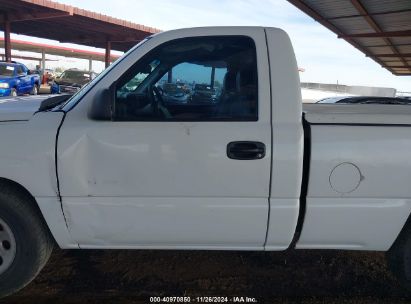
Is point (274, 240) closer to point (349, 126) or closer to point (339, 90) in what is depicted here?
point (349, 126)

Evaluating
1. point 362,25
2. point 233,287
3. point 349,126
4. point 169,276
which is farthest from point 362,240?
point 362,25

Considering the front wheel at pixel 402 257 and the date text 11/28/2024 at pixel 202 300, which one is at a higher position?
the front wheel at pixel 402 257

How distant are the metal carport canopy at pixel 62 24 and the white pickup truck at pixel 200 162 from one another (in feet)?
55.7

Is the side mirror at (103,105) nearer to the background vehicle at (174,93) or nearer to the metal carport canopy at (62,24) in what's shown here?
the background vehicle at (174,93)

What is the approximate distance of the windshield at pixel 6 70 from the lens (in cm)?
1608

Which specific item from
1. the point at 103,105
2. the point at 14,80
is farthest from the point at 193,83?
the point at 14,80

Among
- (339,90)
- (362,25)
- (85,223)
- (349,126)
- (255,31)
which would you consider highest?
(362,25)

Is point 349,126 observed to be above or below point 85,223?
above

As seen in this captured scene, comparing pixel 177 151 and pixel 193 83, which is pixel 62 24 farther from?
pixel 177 151

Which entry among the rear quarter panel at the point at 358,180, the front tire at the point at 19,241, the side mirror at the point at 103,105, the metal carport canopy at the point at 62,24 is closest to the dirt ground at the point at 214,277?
the front tire at the point at 19,241

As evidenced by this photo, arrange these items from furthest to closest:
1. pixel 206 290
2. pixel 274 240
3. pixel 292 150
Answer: pixel 206 290, pixel 274 240, pixel 292 150

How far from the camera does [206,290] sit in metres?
3.00

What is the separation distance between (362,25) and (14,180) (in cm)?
1610

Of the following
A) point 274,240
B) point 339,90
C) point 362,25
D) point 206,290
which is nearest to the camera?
point 274,240
